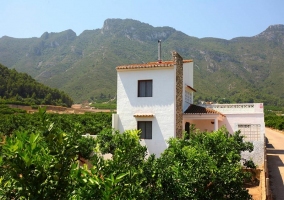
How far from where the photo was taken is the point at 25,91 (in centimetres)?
6178

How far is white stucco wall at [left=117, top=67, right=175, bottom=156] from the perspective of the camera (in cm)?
1811

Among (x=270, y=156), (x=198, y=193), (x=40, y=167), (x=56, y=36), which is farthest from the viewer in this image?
(x=56, y=36)

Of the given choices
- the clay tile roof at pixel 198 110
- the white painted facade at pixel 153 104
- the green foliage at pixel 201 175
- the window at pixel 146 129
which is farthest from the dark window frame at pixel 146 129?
the green foliage at pixel 201 175

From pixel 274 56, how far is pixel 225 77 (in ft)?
87.6

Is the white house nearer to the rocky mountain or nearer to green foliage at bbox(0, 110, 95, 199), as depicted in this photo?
green foliage at bbox(0, 110, 95, 199)

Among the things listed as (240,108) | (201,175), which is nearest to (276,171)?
(240,108)

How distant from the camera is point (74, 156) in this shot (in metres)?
4.18

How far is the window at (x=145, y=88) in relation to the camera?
18.6 m

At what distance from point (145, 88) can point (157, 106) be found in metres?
1.30

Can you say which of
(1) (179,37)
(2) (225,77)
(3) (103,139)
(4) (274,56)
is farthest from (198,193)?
(1) (179,37)

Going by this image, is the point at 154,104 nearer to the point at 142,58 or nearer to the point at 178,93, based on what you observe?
the point at 178,93

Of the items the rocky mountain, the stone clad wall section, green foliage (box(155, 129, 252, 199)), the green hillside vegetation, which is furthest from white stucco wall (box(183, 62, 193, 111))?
the rocky mountain

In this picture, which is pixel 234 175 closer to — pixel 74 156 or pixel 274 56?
pixel 74 156

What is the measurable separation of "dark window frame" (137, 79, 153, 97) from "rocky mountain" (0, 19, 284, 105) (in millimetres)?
54814
